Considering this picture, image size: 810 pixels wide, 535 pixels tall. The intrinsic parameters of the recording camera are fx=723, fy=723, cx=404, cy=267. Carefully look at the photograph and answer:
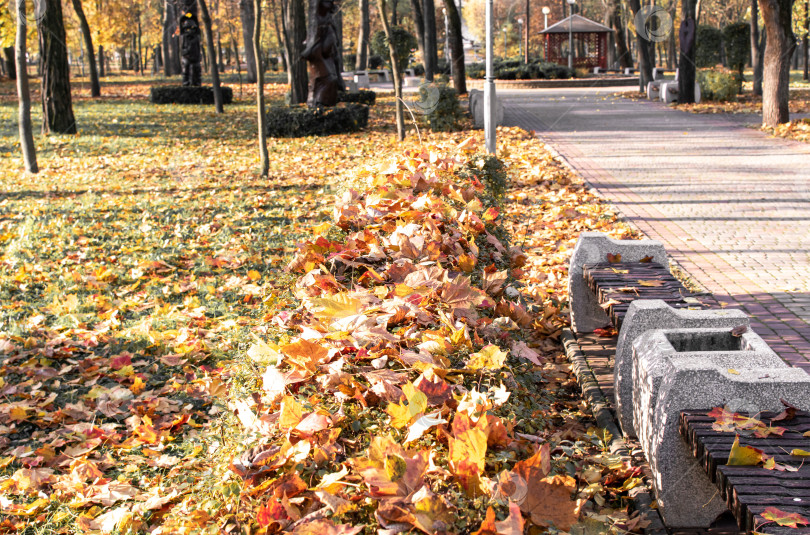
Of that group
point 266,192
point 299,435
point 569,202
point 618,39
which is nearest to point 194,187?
point 266,192

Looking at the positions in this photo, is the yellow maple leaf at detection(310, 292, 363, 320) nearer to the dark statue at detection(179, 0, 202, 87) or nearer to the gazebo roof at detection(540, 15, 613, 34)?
the dark statue at detection(179, 0, 202, 87)

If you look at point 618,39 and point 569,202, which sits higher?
point 618,39

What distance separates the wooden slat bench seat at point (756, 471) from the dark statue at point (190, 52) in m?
25.3

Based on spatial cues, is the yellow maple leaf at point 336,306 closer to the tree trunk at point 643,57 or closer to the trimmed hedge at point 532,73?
the tree trunk at point 643,57

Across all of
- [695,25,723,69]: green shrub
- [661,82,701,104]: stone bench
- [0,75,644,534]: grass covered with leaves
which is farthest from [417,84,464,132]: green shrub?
[695,25,723,69]: green shrub

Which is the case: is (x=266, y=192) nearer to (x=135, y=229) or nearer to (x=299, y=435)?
(x=135, y=229)

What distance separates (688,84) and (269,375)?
21924 mm

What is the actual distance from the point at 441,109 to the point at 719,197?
27.4 feet

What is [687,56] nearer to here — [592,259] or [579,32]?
[592,259]

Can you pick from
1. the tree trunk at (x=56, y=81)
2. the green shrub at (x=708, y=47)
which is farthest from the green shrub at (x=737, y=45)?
the tree trunk at (x=56, y=81)

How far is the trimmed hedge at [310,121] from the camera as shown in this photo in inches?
629

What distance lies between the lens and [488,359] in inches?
89.7

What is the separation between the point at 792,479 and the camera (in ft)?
7.34

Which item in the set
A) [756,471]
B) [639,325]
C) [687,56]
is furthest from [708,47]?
Answer: [756,471]
